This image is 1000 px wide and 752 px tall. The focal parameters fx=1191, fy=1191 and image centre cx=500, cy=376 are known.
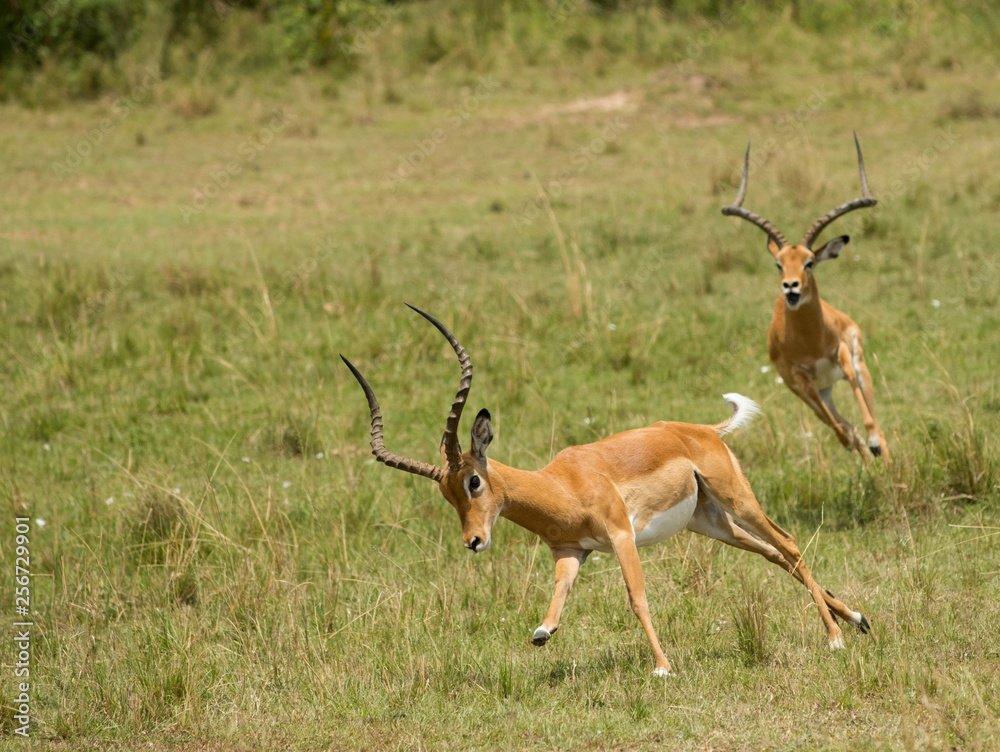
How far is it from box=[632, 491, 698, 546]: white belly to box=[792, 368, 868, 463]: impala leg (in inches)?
93.7

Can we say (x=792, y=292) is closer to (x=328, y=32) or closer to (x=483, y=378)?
(x=483, y=378)

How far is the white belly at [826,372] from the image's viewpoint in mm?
7305

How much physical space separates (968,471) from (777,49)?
12.2 meters

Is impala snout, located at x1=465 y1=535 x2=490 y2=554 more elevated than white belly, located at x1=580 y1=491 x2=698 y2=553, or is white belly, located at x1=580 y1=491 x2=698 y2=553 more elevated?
impala snout, located at x1=465 y1=535 x2=490 y2=554

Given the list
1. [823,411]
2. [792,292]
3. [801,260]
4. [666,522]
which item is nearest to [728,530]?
[666,522]

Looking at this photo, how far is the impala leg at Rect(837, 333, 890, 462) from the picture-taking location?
22.6 ft

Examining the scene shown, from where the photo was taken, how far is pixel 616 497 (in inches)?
184

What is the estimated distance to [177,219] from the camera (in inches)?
520

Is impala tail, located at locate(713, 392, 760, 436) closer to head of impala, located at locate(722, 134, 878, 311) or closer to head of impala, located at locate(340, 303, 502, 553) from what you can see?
head of impala, located at locate(340, 303, 502, 553)

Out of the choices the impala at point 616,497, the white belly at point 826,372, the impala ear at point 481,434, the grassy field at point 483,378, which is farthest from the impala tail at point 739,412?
the white belly at point 826,372

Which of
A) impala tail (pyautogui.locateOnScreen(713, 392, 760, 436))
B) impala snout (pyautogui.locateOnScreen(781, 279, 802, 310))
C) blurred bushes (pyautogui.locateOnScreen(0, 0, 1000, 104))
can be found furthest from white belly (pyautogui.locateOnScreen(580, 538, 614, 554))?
blurred bushes (pyautogui.locateOnScreen(0, 0, 1000, 104))

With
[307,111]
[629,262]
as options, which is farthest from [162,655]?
[307,111]

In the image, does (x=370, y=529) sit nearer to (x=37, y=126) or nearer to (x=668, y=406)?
(x=668, y=406)

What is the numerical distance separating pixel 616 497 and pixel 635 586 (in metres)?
0.36
